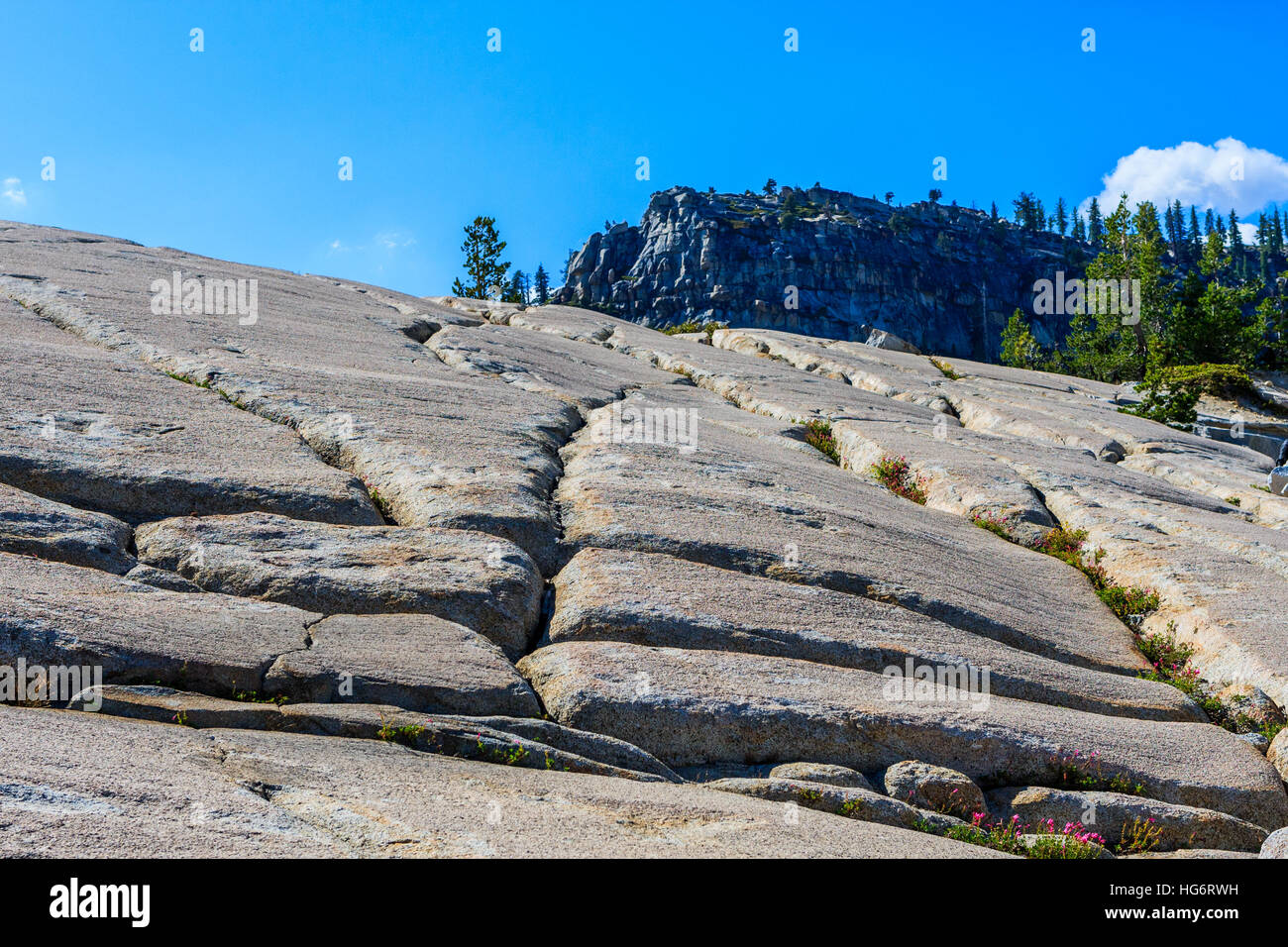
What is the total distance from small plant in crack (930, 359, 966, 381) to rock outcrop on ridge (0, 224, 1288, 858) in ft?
53.2

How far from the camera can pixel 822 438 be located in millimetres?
21234

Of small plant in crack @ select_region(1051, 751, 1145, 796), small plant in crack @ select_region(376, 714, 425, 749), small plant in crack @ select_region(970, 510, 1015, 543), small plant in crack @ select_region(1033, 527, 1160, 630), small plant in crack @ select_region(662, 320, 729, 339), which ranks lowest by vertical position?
small plant in crack @ select_region(1051, 751, 1145, 796)

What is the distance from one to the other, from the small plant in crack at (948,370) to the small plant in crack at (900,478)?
16.6 meters

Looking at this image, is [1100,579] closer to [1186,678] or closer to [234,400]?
[1186,678]

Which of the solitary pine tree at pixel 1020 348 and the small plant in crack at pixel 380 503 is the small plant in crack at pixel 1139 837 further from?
the solitary pine tree at pixel 1020 348

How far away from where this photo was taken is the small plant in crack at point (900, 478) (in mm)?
18438

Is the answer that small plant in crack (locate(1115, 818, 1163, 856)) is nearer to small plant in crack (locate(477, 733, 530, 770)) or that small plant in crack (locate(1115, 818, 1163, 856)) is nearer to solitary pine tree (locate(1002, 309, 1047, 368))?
small plant in crack (locate(477, 733, 530, 770))

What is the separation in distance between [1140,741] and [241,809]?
9.53m

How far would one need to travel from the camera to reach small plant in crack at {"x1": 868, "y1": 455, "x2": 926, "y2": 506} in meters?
18.4

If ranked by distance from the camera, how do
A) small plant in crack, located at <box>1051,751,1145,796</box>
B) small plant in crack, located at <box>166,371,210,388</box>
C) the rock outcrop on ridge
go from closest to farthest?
1. the rock outcrop on ridge
2. small plant in crack, located at <box>1051,751,1145,796</box>
3. small plant in crack, located at <box>166,371,210,388</box>

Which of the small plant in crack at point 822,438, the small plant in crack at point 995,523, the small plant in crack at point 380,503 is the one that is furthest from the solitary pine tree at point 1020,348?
the small plant in crack at point 380,503

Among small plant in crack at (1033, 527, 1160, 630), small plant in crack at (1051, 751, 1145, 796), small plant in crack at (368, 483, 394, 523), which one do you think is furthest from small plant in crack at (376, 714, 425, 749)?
small plant in crack at (1033, 527, 1160, 630)

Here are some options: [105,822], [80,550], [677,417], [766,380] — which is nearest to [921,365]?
[766,380]
